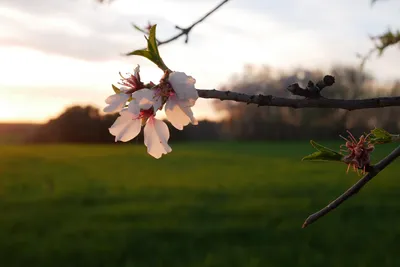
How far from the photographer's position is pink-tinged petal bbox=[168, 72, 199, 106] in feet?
3.03

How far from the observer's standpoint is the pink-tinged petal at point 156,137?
106cm

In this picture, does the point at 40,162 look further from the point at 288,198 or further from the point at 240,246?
the point at 240,246

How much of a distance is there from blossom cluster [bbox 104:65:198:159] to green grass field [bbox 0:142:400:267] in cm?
617

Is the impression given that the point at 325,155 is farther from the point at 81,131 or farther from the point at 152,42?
the point at 81,131

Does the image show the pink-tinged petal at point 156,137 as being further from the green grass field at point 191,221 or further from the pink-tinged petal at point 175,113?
the green grass field at point 191,221

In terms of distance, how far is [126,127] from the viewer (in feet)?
3.42

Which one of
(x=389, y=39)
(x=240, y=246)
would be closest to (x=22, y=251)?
(x=240, y=246)

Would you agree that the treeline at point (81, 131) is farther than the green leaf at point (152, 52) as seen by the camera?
Yes

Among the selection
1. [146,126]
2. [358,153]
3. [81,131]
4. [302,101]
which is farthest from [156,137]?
[81,131]

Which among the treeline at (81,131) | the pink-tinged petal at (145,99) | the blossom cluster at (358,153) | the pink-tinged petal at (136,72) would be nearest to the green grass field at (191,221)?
the blossom cluster at (358,153)

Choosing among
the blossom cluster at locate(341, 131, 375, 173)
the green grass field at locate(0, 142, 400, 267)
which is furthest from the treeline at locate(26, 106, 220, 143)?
the blossom cluster at locate(341, 131, 375, 173)

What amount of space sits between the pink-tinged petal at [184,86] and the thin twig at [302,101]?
0.01 m

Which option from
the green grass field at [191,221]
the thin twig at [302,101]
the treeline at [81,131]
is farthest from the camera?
the treeline at [81,131]

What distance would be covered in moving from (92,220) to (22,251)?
94.1 inches
